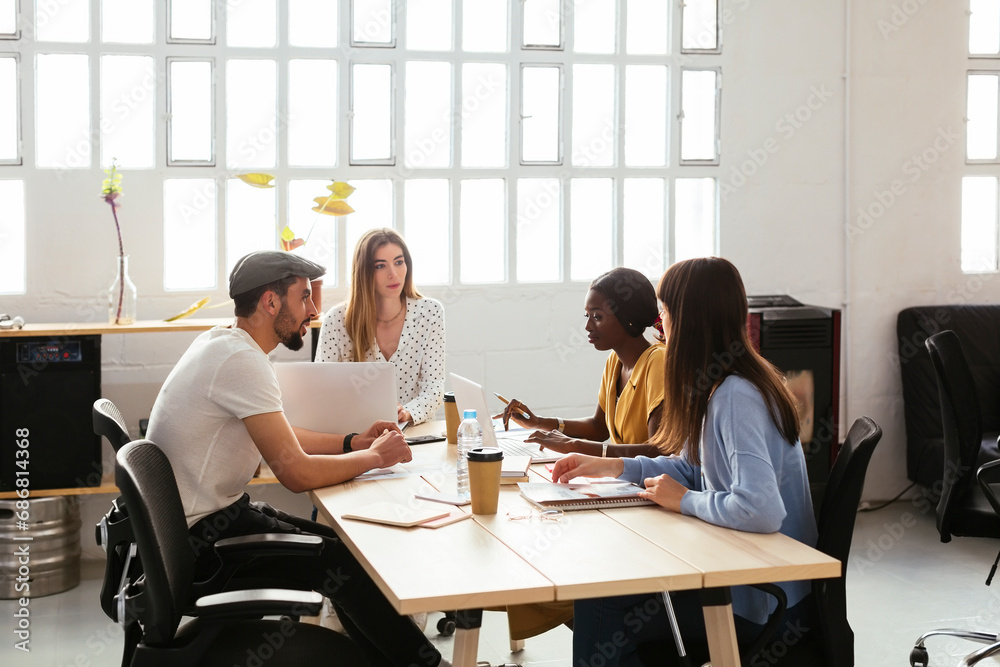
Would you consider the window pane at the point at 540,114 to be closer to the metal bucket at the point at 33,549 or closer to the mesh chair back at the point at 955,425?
the mesh chair back at the point at 955,425

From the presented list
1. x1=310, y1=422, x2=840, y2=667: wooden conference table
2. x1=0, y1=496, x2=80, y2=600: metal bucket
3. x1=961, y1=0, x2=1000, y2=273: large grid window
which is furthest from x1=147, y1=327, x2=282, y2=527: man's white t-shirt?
x1=961, y1=0, x2=1000, y2=273: large grid window

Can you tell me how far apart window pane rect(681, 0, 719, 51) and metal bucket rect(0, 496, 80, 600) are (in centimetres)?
379

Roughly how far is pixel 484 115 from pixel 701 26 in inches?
50.3

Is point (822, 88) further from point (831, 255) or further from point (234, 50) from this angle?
point (234, 50)

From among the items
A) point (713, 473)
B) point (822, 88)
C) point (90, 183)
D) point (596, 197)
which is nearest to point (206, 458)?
point (713, 473)

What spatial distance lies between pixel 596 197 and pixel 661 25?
37.9 inches

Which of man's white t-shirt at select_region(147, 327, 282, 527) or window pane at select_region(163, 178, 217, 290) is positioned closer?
man's white t-shirt at select_region(147, 327, 282, 527)

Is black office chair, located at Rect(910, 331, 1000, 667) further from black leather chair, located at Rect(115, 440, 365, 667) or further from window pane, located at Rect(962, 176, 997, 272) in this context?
window pane, located at Rect(962, 176, 997, 272)

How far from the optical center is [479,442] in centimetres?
271

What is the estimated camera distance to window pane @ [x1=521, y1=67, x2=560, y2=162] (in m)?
5.01

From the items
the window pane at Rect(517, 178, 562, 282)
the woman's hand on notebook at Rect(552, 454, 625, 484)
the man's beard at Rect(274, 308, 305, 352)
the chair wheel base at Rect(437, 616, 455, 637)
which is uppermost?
the window pane at Rect(517, 178, 562, 282)

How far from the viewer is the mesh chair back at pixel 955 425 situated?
128 inches

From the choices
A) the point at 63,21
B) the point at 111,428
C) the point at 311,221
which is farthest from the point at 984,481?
the point at 63,21

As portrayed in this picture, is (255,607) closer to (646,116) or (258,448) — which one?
(258,448)
